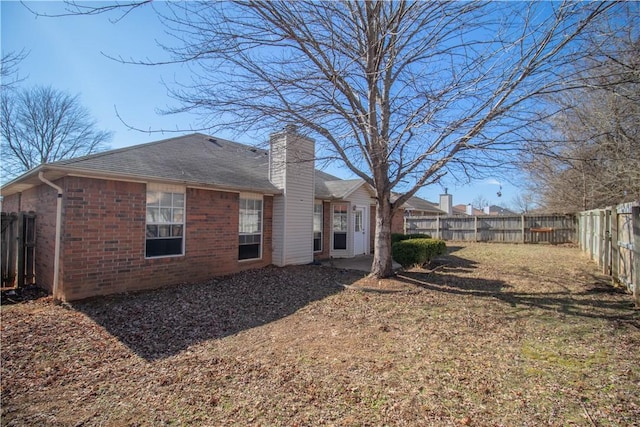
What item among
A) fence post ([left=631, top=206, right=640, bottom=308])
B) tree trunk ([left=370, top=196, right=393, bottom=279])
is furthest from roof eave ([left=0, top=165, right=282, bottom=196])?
fence post ([left=631, top=206, right=640, bottom=308])

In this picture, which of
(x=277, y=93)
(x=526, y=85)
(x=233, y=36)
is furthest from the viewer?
(x=277, y=93)

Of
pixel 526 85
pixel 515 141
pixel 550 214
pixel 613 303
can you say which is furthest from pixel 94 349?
pixel 550 214

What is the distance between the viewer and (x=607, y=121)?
8234 mm

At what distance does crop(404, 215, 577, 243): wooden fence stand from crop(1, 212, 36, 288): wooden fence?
68.7 feet

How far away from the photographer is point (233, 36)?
5.53 m

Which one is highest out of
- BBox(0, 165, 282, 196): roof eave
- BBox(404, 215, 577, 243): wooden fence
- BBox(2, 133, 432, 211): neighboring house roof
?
BBox(2, 133, 432, 211): neighboring house roof

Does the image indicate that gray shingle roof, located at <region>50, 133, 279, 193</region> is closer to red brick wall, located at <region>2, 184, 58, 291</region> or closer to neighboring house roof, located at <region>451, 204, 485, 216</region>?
red brick wall, located at <region>2, 184, 58, 291</region>

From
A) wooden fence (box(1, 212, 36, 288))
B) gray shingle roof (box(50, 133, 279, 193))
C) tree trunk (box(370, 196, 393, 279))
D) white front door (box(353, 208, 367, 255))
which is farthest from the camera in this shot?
white front door (box(353, 208, 367, 255))

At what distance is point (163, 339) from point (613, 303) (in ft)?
28.6

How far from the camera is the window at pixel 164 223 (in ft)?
25.1

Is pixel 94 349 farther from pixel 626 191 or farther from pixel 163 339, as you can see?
pixel 626 191

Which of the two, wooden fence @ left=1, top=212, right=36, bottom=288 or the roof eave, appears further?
wooden fence @ left=1, top=212, right=36, bottom=288

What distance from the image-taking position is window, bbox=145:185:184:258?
764 centimetres

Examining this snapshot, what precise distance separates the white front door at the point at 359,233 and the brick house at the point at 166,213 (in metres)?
1.73
